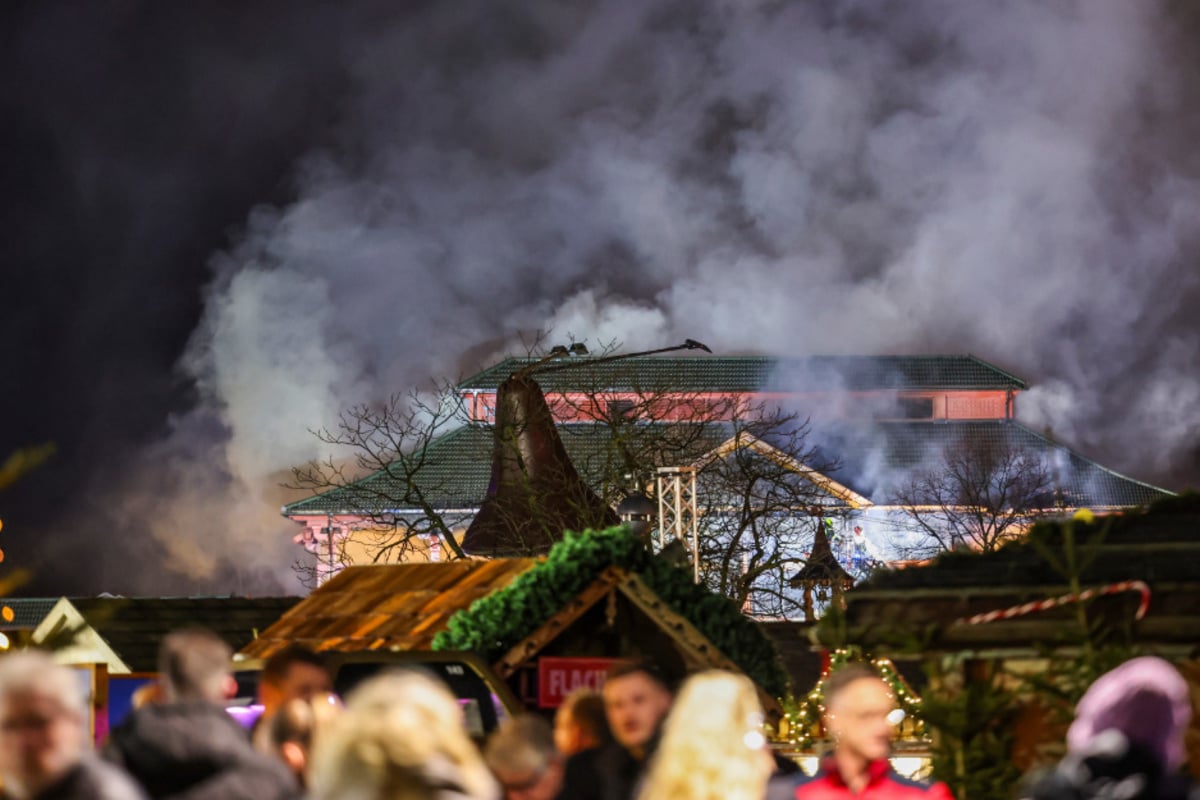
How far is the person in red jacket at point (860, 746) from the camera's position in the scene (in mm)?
5770

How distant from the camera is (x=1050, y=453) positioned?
70.5 m

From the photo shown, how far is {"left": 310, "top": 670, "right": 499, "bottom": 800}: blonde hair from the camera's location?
3.76 meters

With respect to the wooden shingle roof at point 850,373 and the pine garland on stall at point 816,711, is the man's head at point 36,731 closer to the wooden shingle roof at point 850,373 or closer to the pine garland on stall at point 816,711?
the pine garland on stall at point 816,711

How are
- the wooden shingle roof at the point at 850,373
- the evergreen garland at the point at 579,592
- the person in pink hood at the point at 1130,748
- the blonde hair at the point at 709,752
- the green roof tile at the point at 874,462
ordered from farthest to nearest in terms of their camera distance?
the wooden shingle roof at the point at 850,373
the green roof tile at the point at 874,462
the evergreen garland at the point at 579,592
the blonde hair at the point at 709,752
the person in pink hood at the point at 1130,748

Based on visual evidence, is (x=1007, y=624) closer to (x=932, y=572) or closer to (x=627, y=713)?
(x=932, y=572)

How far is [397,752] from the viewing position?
3.76 metres

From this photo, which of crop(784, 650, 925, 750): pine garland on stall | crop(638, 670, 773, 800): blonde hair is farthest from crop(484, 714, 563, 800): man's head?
crop(784, 650, 925, 750): pine garland on stall

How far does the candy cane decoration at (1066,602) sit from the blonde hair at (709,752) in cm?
218

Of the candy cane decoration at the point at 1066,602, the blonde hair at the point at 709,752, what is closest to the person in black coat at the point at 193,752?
the blonde hair at the point at 709,752

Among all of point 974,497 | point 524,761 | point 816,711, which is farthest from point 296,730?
point 974,497

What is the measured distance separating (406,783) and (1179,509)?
209 inches

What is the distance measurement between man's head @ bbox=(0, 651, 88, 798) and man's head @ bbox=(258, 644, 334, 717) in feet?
7.98

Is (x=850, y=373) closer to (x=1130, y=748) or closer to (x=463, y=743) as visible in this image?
(x=1130, y=748)

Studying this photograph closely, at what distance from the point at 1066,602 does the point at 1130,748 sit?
2794mm
